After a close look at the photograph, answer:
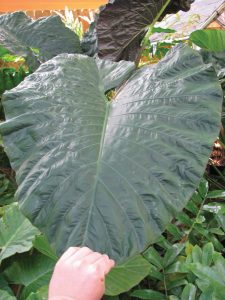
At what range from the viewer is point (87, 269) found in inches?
31.4

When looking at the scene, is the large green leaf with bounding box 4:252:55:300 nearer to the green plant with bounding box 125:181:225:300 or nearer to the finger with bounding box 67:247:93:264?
the green plant with bounding box 125:181:225:300

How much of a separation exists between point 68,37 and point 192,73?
907mm

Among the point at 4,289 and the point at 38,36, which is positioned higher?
the point at 38,36

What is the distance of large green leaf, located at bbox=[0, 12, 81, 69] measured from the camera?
185 centimetres

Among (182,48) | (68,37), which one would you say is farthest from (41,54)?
(182,48)

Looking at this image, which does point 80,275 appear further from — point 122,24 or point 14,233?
point 122,24

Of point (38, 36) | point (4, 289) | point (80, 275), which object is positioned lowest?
point (4, 289)

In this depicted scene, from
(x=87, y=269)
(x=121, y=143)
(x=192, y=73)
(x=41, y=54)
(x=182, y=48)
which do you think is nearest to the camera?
(x=87, y=269)

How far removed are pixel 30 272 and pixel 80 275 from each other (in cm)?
45

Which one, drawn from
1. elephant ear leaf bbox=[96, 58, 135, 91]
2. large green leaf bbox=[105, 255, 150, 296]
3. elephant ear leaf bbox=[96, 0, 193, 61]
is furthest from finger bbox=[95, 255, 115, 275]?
elephant ear leaf bbox=[96, 0, 193, 61]

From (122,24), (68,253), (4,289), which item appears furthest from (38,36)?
(68,253)

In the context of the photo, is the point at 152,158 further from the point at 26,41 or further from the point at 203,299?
the point at 26,41

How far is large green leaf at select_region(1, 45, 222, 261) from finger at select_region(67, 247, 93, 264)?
0.07ft

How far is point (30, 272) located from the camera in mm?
1208
